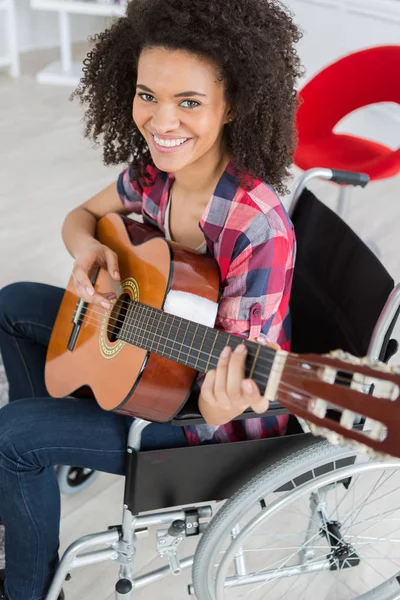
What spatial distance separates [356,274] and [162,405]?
0.41 metres

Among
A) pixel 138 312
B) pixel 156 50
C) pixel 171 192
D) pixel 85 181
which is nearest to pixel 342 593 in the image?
pixel 138 312

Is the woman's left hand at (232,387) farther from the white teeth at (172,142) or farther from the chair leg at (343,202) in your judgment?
the chair leg at (343,202)

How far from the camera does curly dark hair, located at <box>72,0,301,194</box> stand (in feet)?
3.12

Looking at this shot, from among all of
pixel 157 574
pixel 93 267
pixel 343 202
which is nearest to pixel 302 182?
pixel 93 267

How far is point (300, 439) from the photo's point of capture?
Answer: 1026 mm

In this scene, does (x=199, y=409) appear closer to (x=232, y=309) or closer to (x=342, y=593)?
(x=232, y=309)

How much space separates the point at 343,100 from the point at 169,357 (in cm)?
161

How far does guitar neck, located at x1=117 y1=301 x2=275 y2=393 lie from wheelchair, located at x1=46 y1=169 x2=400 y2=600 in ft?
0.34

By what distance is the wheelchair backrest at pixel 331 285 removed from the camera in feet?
3.57

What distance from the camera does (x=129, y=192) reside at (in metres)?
1.33

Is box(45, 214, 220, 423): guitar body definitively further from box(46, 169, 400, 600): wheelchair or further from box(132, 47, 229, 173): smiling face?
box(132, 47, 229, 173): smiling face

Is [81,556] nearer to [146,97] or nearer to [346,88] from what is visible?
[146,97]

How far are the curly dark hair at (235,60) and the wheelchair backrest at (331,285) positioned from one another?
0.13 metres

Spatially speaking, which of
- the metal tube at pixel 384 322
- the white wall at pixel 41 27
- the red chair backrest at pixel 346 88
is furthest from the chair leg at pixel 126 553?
the white wall at pixel 41 27
